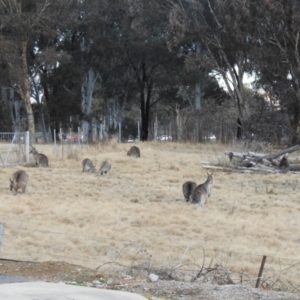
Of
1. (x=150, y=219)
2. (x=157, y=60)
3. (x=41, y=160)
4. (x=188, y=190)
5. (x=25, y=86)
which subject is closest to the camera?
(x=150, y=219)

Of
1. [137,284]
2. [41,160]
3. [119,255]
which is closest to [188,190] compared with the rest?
[119,255]

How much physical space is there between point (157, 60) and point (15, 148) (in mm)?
20231

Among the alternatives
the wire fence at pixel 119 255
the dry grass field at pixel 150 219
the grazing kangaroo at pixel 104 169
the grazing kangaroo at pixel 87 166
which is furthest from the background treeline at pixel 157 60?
the wire fence at pixel 119 255

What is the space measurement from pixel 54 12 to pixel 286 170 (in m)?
21.8

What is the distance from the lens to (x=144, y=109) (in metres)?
50.9

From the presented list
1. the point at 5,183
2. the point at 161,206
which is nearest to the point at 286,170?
the point at 161,206

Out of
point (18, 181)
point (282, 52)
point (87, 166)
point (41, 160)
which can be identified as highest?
point (282, 52)

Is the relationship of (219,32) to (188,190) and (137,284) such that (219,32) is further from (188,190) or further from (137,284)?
(137,284)

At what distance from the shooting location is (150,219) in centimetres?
1554

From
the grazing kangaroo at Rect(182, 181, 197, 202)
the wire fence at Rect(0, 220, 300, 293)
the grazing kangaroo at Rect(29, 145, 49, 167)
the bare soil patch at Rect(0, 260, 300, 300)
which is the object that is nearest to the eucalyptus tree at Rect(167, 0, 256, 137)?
the grazing kangaroo at Rect(29, 145, 49, 167)

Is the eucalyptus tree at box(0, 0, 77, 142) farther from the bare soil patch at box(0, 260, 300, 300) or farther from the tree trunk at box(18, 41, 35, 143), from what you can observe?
the bare soil patch at box(0, 260, 300, 300)

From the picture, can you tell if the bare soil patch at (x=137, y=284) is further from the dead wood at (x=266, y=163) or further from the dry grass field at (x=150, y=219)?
the dead wood at (x=266, y=163)

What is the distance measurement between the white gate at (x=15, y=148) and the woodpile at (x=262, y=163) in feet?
25.3

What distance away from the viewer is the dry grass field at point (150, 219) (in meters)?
12.1
